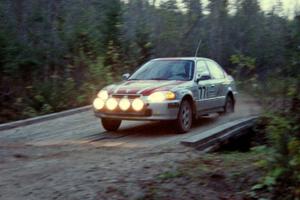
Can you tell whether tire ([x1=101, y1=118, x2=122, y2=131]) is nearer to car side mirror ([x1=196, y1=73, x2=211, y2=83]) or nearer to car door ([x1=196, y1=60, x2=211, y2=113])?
car door ([x1=196, y1=60, x2=211, y2=113])

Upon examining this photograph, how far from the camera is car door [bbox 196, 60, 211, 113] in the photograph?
11500 millimetres

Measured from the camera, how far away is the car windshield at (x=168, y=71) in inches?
451

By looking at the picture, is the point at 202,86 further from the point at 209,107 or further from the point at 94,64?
the point at 94,64

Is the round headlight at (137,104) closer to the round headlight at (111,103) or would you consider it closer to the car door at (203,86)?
the round headlight at (111,103)

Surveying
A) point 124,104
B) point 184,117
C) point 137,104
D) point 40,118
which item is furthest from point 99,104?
point 40,118

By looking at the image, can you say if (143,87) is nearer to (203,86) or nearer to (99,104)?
(99,104)

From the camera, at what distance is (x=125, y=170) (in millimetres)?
7375

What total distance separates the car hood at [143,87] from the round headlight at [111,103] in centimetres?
18

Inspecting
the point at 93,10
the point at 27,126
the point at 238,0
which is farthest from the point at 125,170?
the point at 238,0

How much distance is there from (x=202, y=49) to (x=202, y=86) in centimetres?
1557

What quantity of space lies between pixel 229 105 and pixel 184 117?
10.4 ft

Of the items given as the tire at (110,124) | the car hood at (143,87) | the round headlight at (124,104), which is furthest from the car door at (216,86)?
the round headlight at (124,104)

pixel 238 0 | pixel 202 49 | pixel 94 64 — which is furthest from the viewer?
pixel 238 0

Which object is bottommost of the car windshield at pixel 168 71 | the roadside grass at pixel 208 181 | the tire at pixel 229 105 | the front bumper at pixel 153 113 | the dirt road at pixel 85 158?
the roadside grass at pixel 208 181
